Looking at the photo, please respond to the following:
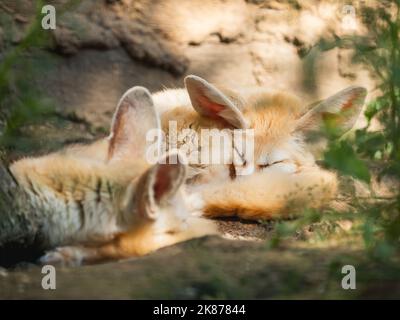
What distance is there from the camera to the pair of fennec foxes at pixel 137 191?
3.87 meters

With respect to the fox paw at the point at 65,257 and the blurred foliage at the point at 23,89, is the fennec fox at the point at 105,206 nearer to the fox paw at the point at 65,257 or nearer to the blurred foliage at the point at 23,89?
the fox paw at the point at 65,257

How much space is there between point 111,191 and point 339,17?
491cm

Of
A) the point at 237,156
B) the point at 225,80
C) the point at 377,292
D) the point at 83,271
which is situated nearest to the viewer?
the point at 377,292

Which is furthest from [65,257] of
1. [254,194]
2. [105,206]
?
[254,194]

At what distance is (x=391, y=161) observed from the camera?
3910 mm

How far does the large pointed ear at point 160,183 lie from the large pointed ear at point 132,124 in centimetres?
51

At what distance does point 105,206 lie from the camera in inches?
154

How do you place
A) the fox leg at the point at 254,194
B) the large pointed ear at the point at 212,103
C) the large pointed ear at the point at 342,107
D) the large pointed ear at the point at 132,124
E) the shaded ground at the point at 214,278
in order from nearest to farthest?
the shaded ground at the point at 214,278 < the large pointed ear at the point at 132,124 < the fox leg at the point at 254,194 < the large pointed ear at the point at 342,107 < the large pointed ear at the point at 212,103

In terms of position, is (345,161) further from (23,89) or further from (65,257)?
(23,89)

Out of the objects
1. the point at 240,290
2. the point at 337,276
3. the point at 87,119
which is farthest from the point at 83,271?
the point at 87,119

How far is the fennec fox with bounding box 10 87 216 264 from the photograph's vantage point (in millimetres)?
3811

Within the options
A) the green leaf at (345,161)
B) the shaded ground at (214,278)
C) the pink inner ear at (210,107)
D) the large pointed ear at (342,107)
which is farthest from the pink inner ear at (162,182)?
the pink inner ear at (210,107)

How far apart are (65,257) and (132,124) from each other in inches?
35.2

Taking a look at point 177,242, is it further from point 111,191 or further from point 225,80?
point 225,80
